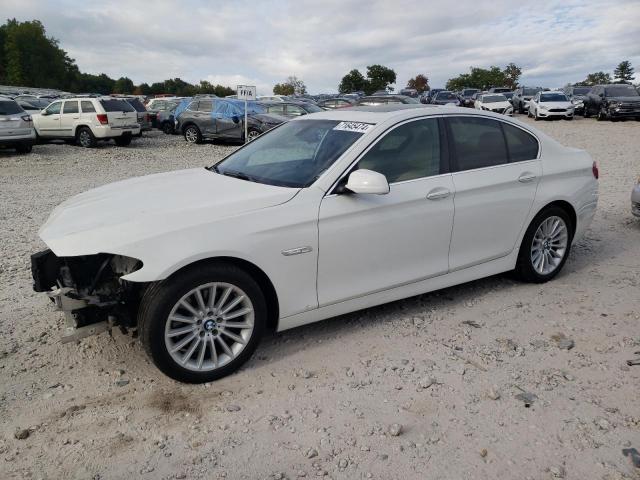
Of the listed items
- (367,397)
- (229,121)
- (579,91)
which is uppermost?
(579,91)

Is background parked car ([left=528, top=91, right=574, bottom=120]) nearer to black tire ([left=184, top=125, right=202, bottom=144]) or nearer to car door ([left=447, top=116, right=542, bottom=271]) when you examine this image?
black tire ([left=184, top=125, right=202, bottom=144])

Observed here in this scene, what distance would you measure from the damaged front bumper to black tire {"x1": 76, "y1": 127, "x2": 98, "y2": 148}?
1608 cm

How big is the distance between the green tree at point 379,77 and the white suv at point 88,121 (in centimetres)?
7617

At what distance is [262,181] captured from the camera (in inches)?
155

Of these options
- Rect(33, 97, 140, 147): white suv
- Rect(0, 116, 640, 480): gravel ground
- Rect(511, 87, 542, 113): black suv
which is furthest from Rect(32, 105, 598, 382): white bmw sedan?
Rect(511, 87, 542, 113): black suv

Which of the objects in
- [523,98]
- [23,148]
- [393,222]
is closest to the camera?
[393,222]

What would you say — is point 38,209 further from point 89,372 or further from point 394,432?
point 394,432

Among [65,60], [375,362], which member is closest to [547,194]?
[375,362]

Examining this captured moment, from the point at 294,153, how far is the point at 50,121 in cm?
1739

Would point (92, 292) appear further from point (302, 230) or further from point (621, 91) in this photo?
point (621, 91)

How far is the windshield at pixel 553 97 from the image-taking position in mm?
28984

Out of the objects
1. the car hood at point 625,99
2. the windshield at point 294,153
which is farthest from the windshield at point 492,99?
the windshield at point 294,153

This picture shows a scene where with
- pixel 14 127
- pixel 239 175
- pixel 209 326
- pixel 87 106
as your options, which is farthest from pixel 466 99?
pixel 209 326

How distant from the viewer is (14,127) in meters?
15.5
